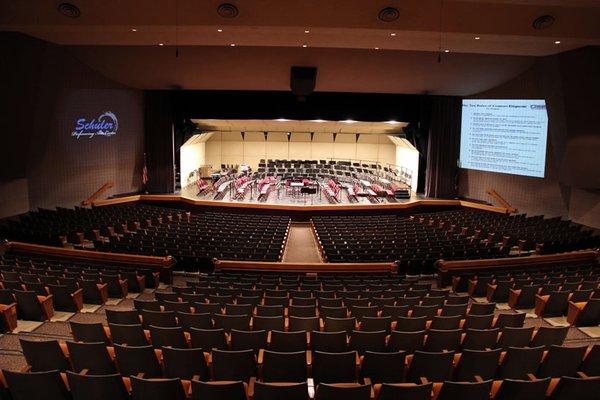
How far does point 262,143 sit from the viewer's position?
29.6 m

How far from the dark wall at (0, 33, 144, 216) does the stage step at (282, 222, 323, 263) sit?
9117 mm

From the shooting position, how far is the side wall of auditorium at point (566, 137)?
13.8m

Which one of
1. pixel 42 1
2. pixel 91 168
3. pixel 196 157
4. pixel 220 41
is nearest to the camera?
pixel 42 1

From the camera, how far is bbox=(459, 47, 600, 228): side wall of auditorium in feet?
45.3

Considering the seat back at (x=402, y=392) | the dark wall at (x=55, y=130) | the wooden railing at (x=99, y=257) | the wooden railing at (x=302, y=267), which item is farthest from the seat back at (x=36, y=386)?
the dark wall at (x=55, y=130)

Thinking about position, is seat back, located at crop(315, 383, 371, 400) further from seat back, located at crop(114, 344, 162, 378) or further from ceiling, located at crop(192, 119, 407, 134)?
ceiling, located at crop(192, 119, 407, 134)

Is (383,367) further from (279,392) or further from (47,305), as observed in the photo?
(47,305)

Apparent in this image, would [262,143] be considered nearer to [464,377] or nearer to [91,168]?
[91,168]

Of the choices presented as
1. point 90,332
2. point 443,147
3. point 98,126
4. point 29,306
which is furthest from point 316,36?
point 443,147

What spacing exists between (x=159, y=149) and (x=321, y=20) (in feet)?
46.2

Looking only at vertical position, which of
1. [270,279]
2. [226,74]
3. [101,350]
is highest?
[226,74]

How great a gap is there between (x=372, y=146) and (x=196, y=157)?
1151 cm

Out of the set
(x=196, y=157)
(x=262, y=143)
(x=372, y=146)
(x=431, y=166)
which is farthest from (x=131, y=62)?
(x=372, y=146)

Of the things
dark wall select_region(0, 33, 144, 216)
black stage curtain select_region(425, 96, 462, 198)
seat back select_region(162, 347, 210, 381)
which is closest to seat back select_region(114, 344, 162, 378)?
seat back select_region(162, 347, 210, 381)
